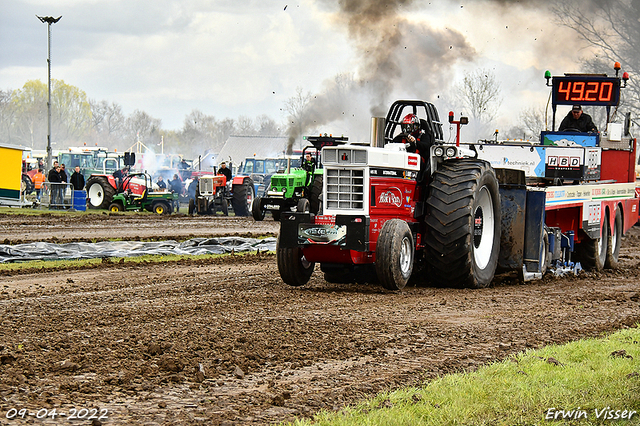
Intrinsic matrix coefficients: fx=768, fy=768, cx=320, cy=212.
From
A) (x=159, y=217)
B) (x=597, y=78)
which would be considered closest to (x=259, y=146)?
(x=159, y=217)

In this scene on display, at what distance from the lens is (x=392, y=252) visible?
31.6ft

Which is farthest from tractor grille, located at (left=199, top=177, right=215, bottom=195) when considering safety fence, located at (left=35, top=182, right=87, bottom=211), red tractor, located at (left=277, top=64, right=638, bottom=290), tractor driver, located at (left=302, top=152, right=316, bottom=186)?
red tractor, located at (left=277, top=64, right=638, bottom=290)

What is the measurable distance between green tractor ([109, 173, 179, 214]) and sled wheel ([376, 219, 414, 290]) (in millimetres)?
21583

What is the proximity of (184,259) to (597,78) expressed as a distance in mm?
9193

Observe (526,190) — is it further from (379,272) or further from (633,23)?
(633,23)

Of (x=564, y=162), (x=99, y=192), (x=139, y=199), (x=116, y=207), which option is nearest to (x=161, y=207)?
(x=139, y=199)

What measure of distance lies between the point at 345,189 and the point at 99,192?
914 inches

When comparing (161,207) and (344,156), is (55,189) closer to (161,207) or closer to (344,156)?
(161,207)

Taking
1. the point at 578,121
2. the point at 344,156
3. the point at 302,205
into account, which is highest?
the point at 578,121

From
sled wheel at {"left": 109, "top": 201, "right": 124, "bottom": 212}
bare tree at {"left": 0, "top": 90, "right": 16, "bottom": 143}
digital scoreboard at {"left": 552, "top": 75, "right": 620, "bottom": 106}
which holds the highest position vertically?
bare tree at {"left": 0, "top": 90, "right": 16, "bottom": 143}

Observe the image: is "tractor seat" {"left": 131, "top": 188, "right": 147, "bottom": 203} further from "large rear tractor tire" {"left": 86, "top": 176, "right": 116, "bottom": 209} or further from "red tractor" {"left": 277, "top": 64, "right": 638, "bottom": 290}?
"red tractor" {"left": 277, "top": 64, "right": 638, "bottom": 290}

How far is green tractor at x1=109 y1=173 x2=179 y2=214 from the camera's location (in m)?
30.2

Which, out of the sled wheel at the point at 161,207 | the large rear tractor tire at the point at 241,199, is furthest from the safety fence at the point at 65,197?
the large rear tractor tire at the point at 241,199

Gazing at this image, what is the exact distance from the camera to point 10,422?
455 cm
